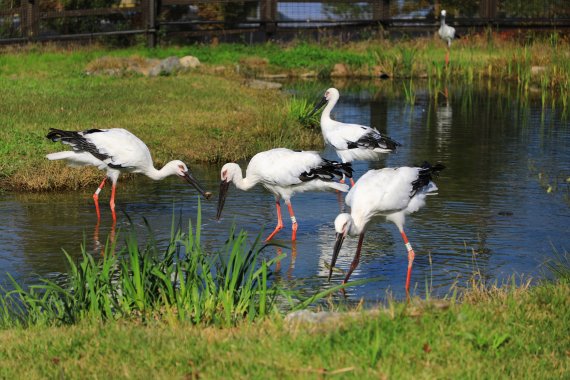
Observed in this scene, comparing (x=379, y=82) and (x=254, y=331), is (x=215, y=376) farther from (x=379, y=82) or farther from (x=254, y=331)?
(x=379, y=82)

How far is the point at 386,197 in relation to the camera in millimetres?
8414

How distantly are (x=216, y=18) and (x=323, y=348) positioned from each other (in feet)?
94.3

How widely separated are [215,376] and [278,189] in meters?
5.25

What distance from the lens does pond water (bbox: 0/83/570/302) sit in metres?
8.70

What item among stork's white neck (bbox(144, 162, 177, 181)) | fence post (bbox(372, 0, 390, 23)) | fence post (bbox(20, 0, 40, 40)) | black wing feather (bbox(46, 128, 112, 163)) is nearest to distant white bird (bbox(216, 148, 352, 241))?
stork's white neck (bbox(144, 162, 177, 181))

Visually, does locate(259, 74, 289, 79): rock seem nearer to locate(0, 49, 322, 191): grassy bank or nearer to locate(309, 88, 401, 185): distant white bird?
locate(0, 49, 322, 191): grassy bank

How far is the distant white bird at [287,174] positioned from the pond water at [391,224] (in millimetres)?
420

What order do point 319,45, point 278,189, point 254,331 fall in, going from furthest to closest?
point 319,45 < point 278,189 < point 254,331

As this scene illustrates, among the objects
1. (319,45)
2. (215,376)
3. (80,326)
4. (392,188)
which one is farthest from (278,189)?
(319,45)

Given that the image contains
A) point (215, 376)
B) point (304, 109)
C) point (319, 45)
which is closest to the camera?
point (215, 376)

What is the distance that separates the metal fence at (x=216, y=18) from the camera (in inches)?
1081

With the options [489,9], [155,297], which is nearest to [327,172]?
[155,297]

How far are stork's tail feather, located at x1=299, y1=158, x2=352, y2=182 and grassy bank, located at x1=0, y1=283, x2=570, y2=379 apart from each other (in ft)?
13.2

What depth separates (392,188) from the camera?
27.8 feet
